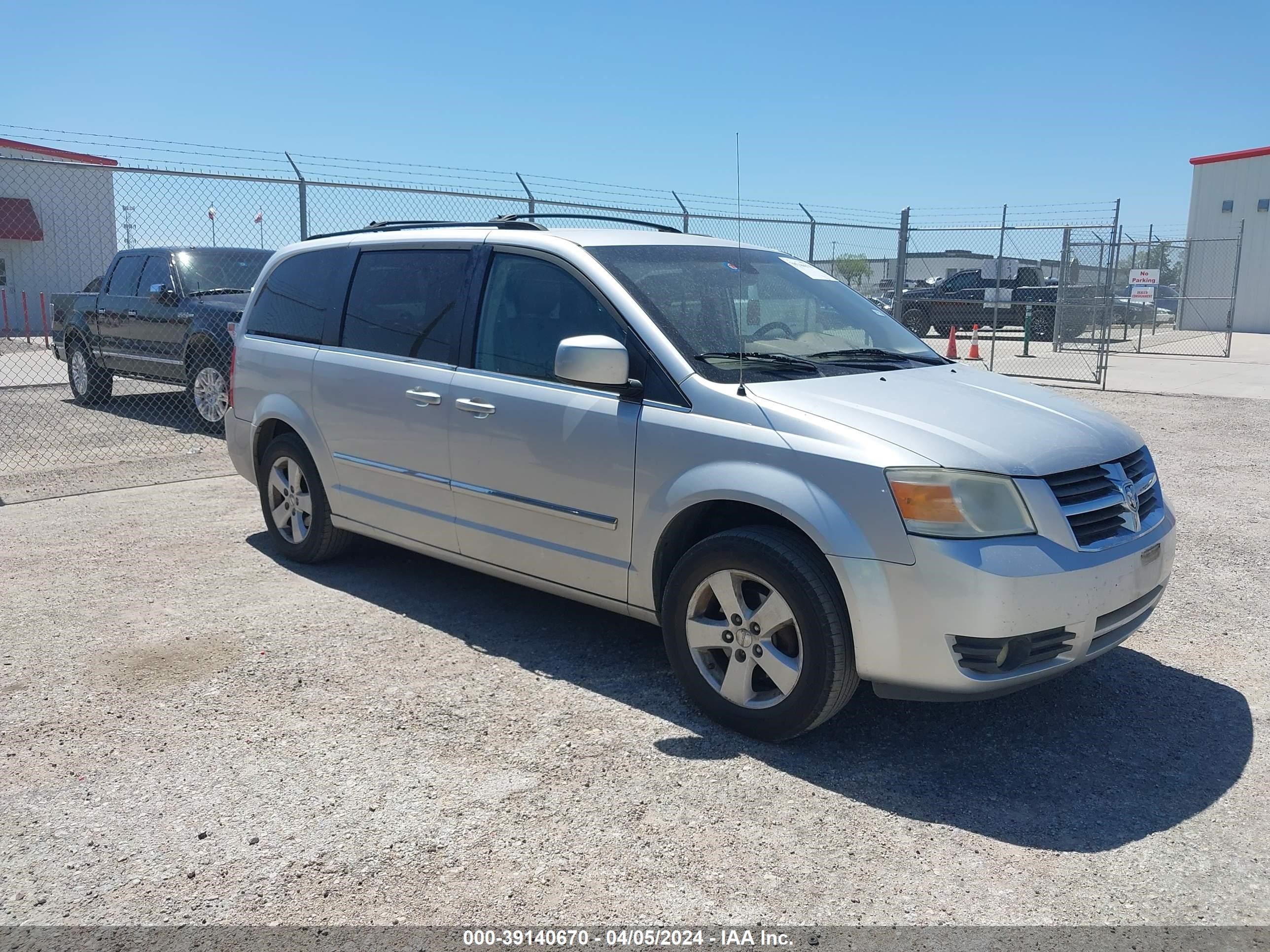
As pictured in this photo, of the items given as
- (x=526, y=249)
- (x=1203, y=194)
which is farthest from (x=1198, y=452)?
(x=1203, y=194)

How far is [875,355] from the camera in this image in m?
4.73

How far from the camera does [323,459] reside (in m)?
5.74

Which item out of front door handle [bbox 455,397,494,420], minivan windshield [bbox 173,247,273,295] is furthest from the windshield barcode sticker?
minivan windshield [bbox 173,247,273,295]

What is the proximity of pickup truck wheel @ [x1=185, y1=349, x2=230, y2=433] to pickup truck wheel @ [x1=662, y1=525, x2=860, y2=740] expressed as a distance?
7.73 m

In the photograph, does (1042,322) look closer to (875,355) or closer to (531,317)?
(875,355)

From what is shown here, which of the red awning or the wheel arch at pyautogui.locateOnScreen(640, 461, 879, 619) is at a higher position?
the red awning

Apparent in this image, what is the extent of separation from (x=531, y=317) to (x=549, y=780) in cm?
207

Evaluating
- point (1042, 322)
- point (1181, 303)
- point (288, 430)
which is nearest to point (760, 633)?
point (288, 430)

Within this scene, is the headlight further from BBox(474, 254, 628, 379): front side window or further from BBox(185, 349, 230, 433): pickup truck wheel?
BBox(185, 349, 230, 433): pickup truck wheel

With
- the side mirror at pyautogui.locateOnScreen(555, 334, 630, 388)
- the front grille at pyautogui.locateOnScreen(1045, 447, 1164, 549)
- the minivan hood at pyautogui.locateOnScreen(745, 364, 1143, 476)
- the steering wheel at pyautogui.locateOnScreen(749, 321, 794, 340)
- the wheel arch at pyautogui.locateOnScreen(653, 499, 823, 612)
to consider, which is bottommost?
the wheel arch at pyautogui.locateOnScreen(653, 499, 823, 612)

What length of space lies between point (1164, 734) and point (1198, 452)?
22.3ft

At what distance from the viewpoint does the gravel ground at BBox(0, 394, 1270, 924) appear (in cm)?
298

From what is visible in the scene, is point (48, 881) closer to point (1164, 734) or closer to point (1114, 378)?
point (1164, 734)

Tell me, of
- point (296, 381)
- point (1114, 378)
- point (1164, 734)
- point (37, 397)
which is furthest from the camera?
point (1114, 378)
